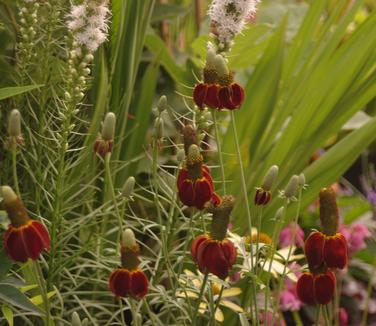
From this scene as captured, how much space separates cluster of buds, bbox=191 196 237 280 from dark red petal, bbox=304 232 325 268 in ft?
0.25

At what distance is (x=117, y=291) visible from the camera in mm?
721

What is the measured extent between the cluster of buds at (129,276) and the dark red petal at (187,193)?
0.28 ft

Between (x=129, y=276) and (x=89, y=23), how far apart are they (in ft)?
1.16

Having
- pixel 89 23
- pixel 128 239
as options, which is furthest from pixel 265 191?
pixel 89 23

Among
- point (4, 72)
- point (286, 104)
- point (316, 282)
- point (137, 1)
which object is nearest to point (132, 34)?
point (137, 1)

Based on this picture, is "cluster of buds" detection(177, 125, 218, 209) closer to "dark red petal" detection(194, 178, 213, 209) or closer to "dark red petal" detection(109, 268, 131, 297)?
"dark red petal" detection(194, 178, 213, 209)

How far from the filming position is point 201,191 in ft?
2.59

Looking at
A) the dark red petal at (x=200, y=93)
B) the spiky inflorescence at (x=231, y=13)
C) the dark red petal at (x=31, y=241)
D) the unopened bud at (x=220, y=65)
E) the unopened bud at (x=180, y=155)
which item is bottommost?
the dark red petal at (x=31, y=241)

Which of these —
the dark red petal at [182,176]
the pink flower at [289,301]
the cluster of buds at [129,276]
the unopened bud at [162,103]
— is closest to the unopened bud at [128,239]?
the cluster of buds at [129,276]

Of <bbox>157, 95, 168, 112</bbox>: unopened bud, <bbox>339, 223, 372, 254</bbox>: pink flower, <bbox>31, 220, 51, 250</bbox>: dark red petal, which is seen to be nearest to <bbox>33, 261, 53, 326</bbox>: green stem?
<bbox>31, 220, 51, 250</bbox>: dark red petal

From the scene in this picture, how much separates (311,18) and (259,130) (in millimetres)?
245

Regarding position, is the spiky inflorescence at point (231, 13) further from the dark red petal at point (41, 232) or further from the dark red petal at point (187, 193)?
the dark red petal at point (41, 232)

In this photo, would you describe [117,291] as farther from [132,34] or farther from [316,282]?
[132,34]

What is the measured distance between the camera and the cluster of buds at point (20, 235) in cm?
69
